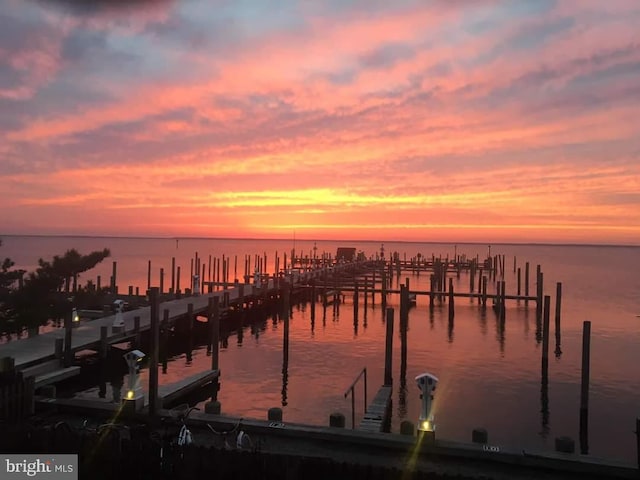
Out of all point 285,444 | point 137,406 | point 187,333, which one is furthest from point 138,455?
point 187,333

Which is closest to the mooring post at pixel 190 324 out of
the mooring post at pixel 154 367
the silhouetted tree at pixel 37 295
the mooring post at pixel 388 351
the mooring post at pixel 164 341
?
the mooring post at pixel 164 341

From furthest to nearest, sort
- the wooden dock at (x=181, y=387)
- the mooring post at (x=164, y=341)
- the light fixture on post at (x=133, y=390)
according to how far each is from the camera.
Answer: the mooring post at (x=164, y=341) → the wooden dock at (x=181, y=387) → the light fixture on post at (x=133, y=390)

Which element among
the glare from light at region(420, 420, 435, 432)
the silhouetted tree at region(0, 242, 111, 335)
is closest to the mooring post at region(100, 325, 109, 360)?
the silhouetted tree at region(0, 242, 111, 335)

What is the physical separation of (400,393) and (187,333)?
1230cm

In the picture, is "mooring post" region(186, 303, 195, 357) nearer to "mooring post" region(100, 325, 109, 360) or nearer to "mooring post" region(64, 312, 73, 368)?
"mooring post" region(100, 325, 109, 360)

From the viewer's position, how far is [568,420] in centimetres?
1653

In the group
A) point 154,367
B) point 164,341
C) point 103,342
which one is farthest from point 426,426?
point 164,341

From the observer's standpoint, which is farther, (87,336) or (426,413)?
(87,336)

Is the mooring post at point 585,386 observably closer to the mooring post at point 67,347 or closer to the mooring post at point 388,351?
the mooring post at point 388,351

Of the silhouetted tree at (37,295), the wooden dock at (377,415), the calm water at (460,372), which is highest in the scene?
the silhouetted tree at (37,295)

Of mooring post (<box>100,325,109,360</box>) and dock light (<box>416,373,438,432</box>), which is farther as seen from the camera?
mooring post (<box>100,325,109,360</box>)

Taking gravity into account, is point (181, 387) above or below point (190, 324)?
below

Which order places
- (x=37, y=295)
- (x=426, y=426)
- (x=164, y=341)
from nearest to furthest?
(x=426, y=426) → (x=37, y=295) → (x=164, y=341)

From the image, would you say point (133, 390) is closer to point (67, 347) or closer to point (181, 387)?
point (181, 387)
